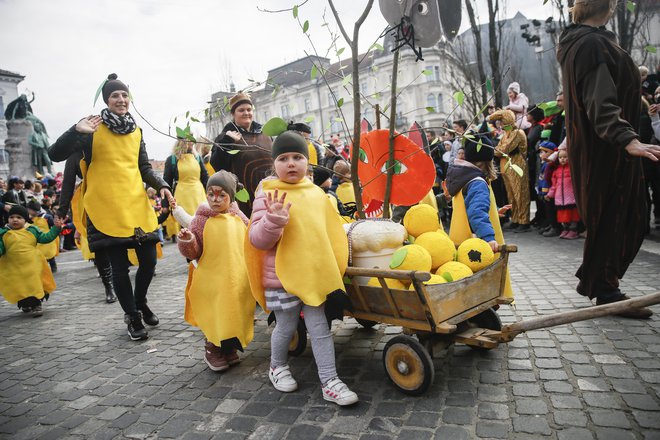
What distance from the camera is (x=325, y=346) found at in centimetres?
249

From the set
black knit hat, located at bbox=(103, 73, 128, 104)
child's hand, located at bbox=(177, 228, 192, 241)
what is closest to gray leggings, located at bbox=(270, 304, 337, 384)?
child's hand, located at bbox=(177, 228, 192, 241)

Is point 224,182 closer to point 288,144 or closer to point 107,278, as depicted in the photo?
point 288,144

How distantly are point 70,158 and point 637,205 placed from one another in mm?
4524

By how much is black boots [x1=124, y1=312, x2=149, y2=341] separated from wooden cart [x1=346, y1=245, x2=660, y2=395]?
7.36ft

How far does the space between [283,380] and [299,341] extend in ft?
1.69

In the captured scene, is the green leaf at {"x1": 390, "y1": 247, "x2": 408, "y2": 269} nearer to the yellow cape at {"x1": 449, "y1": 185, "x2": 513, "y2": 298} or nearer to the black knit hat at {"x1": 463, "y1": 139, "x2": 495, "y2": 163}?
the yellow cape at {"x1": 449, "y1": 185, "x2": 513, "y2": 298}

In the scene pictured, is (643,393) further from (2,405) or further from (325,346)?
(2,405)

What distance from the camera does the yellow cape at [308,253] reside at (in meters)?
2.36

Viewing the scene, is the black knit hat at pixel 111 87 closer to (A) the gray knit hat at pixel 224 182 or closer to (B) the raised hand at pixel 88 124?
(B) the raised hand at pixel 88 124

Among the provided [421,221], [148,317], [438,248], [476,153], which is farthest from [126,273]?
[476,153]

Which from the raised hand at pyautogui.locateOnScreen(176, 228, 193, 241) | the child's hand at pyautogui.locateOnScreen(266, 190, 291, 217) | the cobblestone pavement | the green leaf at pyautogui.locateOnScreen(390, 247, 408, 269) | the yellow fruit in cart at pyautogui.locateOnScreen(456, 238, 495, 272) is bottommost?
the cobblestone pavement

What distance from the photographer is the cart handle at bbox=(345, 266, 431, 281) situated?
2127mm

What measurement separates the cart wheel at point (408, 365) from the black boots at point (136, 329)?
8.03ft

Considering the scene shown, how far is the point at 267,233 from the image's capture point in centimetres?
231
